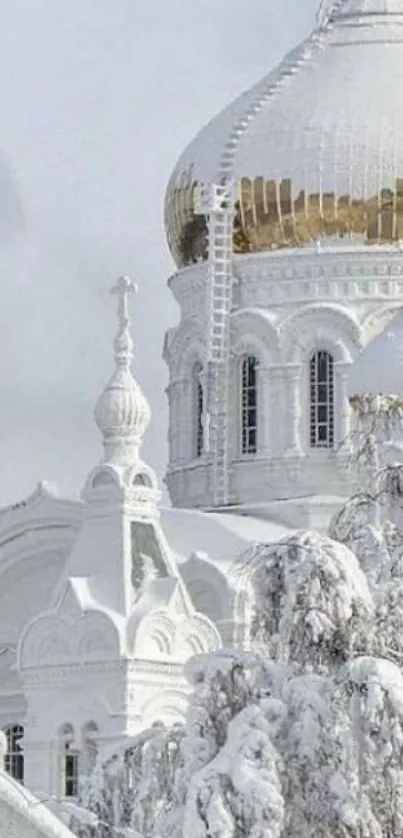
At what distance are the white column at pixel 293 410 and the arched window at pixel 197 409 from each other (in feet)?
3.88

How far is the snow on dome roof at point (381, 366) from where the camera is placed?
25.3m

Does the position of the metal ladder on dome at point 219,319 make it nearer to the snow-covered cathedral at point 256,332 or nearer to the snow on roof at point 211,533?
the snow-covered cathedral at point 256,332

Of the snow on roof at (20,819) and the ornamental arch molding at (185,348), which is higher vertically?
the ornamental arch molding at (185,348)

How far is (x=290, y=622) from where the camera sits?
49.4 ft

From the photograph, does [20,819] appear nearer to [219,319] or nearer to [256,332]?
[256,332]

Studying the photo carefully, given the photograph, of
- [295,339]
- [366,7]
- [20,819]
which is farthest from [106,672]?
[20,819]

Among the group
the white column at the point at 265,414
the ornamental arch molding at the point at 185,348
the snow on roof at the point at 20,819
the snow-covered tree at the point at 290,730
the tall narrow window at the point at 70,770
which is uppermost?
the ornamental arch molding at the point at 185,348

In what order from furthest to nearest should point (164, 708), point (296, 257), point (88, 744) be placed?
point (296, 257), point (164, 708), point (88, 744)

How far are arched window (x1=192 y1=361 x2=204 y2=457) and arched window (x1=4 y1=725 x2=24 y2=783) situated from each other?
4322 mm

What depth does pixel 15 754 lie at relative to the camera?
27141 millimetres

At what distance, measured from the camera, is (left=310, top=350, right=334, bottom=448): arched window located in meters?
30.2

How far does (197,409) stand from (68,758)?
599cm

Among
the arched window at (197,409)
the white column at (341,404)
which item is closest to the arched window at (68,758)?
the white column at (341,404)

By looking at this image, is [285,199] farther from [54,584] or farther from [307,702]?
[307,702]
